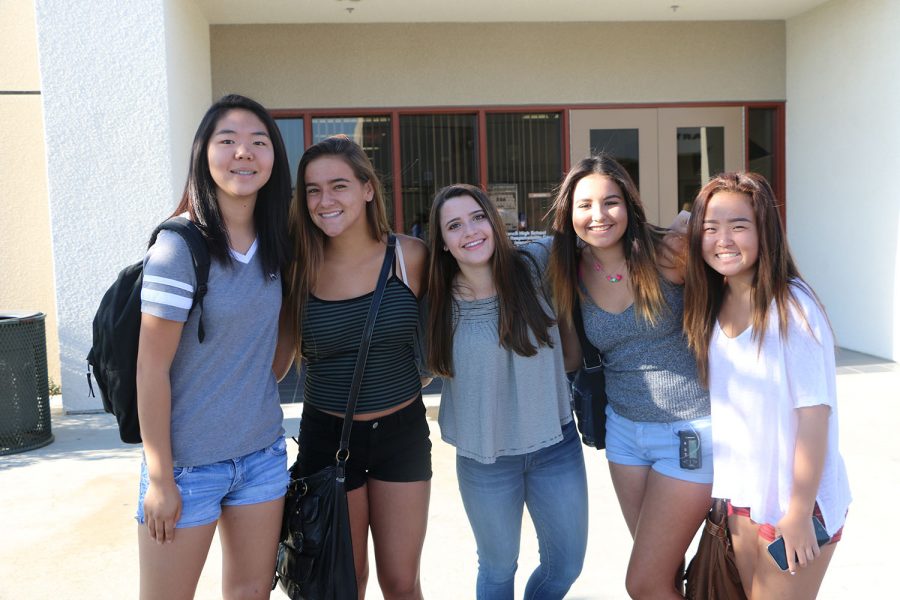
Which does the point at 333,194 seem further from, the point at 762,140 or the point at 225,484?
the point at 762,140

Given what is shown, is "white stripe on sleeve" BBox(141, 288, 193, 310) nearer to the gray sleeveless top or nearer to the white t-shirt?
the gray sleeveless top

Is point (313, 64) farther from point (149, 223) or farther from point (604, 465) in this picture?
Result: point (604, 465)

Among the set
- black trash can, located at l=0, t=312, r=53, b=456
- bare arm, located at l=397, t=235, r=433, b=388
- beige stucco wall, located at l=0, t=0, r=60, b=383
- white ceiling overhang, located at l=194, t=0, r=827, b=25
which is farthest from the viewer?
white ceiling overhang, located at l=194, t=0, r=827, b=25

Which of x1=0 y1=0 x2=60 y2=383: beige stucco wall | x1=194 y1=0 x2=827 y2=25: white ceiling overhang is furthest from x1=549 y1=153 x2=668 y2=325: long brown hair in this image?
x1=0 y1=0 x2=60 y2=383: beige stucco wall

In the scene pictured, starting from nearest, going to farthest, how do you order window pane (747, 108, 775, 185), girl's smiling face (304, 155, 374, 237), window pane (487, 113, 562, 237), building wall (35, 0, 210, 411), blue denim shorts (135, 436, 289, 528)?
blue denim shorts (135, 436, 289, 528)
girl's smiling face (304, 155, 374, 237)
building wall (35, 0, 210, 411)
window pane (487, 113, 562, 237)
window pane (747, 108, 775, 185)

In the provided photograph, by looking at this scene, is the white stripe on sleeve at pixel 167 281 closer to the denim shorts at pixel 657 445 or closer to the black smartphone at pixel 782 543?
the denim shorts at pixel 657 445

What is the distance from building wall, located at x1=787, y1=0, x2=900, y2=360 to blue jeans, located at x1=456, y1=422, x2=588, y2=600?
6728 millimetres

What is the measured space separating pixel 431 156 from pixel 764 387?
25.2ft

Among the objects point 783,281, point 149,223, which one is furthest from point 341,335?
point 149,223

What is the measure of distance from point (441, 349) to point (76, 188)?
205 inches

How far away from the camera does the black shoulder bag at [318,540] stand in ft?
8.02

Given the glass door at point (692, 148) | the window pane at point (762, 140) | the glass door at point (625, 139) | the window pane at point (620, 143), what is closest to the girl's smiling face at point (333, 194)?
the glass door at point (625, 139)

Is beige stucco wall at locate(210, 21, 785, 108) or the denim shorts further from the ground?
beige stucco wall at locate(210, 21, 785, 108)

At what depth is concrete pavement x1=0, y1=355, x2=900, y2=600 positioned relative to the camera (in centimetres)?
355
